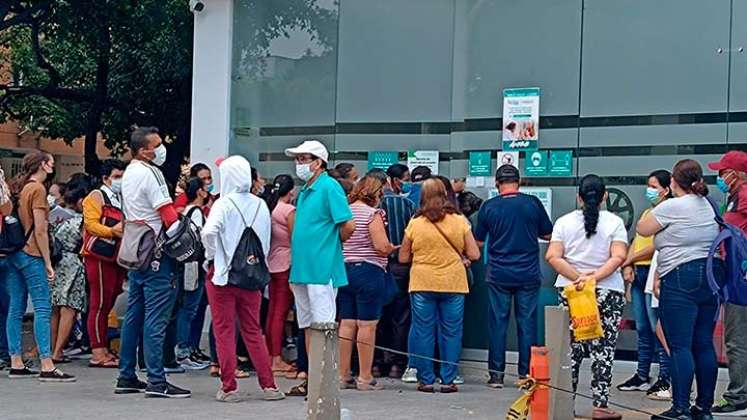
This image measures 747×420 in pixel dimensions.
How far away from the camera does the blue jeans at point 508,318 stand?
989 centimetres

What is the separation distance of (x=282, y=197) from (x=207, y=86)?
9.47 ft

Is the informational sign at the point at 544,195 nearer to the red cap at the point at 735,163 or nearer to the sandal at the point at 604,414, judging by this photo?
the red cap at the point at 735,163

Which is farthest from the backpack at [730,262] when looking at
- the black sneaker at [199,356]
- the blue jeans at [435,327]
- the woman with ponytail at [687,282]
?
the black sneaker at [199,356]

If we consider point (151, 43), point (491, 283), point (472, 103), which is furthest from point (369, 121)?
point (151, 43)

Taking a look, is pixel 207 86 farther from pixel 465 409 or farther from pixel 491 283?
pixel 465 409

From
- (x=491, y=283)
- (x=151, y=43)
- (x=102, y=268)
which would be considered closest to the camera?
(x=491, y=283)

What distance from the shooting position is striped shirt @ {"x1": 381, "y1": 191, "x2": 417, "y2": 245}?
33.1ft

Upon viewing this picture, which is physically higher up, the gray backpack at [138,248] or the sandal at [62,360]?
the gray backpack at [138,248]

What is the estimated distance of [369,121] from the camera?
11945 mm

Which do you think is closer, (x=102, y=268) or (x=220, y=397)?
(x=220, y=397)

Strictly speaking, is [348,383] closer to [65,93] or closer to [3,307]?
[3,307]

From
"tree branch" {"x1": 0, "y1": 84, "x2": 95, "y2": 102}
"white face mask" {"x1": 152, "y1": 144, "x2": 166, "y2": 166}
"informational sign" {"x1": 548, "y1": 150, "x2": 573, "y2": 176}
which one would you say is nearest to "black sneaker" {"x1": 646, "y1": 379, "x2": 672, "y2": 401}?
"informational sign" {"x1": 548, "y1": 150, "x2": 573, "y2": 176}

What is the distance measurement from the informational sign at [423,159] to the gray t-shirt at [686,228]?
155 inches

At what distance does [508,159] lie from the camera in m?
11.2
